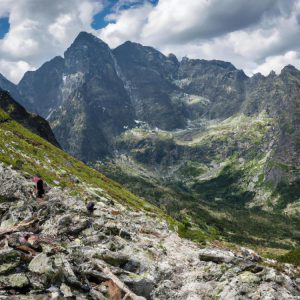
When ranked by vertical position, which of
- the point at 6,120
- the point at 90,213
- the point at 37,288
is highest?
the point at 6,120

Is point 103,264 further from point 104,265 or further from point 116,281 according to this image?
point 116,281

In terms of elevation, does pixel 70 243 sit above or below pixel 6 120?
below

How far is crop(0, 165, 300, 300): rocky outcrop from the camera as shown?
2650cm

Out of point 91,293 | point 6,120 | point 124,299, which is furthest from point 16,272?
point 6,120

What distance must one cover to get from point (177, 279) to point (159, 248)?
8.25 m

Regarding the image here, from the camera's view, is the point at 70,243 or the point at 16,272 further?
the point at 70,243

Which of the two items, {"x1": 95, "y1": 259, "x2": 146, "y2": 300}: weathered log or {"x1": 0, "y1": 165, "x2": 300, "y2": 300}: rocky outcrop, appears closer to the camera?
{"x1": 0, "y1": 165, "x2": 300, "y2": 300}: rocky outcrop

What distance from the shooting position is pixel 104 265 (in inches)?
1242

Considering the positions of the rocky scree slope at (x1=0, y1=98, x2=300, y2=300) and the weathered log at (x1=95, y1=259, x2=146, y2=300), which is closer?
the rocky scree slope at (x1=0, y1=98, x2=300, y2=300)

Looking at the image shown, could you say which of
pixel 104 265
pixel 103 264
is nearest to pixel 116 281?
Result: pixel 104 265

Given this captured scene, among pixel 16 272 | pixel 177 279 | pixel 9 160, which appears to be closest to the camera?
pixel 16 272

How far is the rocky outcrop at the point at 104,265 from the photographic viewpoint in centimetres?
2650

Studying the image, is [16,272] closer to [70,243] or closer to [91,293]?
[91,293]

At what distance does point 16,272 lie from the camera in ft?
86.9
